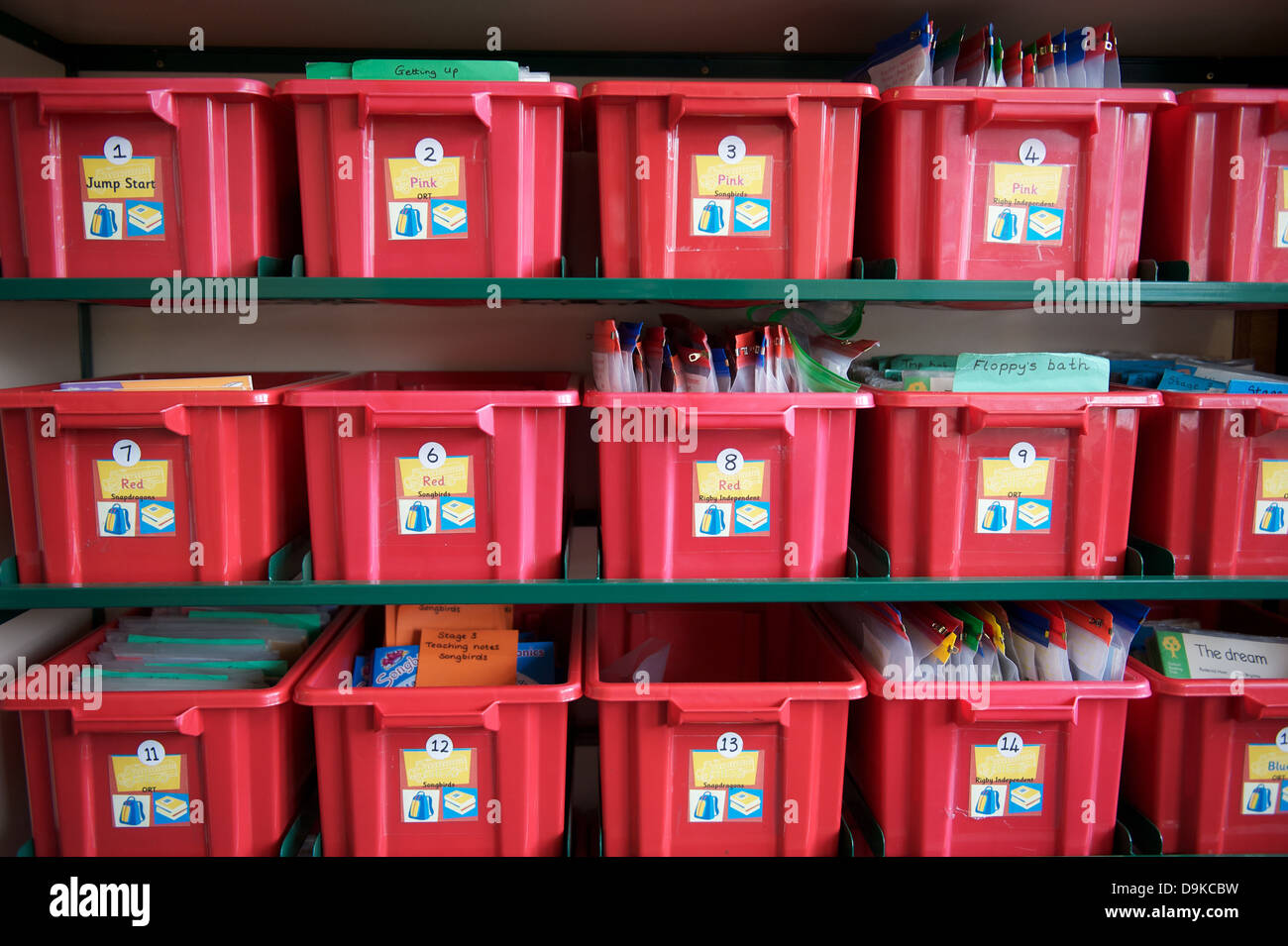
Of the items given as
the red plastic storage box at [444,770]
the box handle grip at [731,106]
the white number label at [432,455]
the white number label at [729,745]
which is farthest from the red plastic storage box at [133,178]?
the white number label at [729,745]

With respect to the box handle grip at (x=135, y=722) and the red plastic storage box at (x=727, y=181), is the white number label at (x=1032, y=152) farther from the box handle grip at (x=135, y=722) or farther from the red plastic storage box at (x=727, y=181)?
the box handle grip at (x=135, y=722)

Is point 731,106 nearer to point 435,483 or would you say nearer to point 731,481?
point 731,481

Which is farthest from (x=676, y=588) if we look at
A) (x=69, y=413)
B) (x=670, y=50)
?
(x=670, y=50)

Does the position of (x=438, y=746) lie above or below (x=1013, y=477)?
below

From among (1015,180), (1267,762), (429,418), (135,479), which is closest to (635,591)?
(429,418)

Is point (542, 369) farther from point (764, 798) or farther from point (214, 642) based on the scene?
point (764, 798)

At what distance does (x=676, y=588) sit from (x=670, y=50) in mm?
1273

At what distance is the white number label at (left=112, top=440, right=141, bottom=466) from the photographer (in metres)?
1.40

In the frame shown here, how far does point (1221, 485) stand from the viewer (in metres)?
1.45

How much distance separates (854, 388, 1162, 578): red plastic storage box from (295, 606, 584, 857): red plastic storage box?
27.8 inches

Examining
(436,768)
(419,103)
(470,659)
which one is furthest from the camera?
(470,659)

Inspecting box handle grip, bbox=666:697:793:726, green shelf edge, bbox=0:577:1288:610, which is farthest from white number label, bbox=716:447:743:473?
box handle grip, bbox=666:697:793:726

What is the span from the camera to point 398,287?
1.39 m

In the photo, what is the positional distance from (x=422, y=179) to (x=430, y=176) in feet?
0.05
